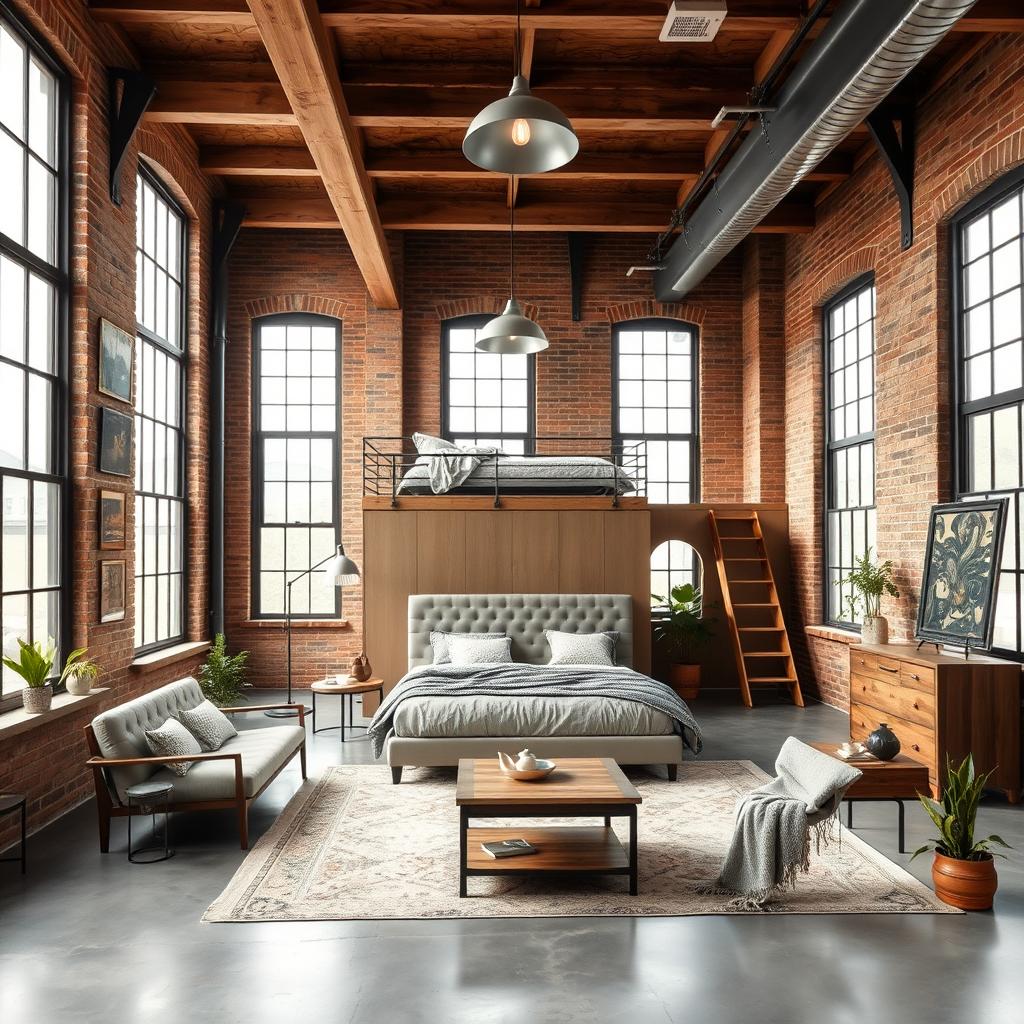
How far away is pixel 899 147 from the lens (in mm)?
7438

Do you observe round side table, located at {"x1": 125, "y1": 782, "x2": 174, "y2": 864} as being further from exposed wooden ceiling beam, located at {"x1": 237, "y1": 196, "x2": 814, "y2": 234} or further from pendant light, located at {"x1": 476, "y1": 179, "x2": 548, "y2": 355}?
exposed wooden ceiling beam, located at {"x1": 237, "y1": 196, "x2": 814, "y2": 234}

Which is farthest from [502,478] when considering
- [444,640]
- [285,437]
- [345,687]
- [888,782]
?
[888,782]

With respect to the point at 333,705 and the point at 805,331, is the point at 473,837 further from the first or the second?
the point at 805,331

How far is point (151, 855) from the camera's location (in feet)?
16.2

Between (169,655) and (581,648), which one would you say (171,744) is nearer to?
(169,655)

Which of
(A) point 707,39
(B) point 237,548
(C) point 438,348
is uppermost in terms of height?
(A) point 707,39

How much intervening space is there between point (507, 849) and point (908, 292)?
574cm

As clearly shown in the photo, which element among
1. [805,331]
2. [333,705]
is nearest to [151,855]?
[333,705]

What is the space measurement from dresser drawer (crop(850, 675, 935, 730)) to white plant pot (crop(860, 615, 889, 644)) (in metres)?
0.59

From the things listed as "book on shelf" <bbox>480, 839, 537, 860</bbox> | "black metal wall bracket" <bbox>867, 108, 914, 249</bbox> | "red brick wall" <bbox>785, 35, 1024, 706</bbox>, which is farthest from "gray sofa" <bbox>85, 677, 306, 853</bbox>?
"black metal wall bracket" <bbox>867, 108, 914, 249</bbox>

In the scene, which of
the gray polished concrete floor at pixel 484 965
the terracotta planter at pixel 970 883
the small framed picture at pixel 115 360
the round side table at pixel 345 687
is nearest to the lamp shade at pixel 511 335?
the small framed picture at pixel 115 360

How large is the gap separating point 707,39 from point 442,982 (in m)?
5.66

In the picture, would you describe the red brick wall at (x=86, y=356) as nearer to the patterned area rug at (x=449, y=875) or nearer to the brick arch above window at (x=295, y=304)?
the patterned area rug at (x=449, y=875)

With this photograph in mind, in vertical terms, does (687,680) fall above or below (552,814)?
below
